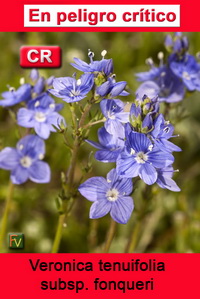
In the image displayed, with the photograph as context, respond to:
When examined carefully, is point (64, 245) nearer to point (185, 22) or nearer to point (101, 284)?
point (101, 284)

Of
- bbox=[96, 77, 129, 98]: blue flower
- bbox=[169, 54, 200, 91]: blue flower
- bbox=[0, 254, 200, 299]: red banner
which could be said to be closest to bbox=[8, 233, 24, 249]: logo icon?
bbox=[0, 254, 200, 299]: red banner

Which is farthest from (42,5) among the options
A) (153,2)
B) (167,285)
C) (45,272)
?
(167,285)

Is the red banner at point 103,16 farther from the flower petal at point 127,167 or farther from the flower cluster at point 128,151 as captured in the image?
the flower petal at point 127,167

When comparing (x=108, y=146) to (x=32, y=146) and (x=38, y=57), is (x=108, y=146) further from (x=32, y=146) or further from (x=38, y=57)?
(x=38, y=57)

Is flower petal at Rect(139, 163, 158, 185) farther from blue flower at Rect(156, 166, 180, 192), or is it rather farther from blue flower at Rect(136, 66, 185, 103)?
blue flower at Rect(136, 66, 185, 103)

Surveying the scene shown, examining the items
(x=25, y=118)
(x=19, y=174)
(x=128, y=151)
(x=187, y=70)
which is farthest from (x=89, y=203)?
(x=128, y=151)
